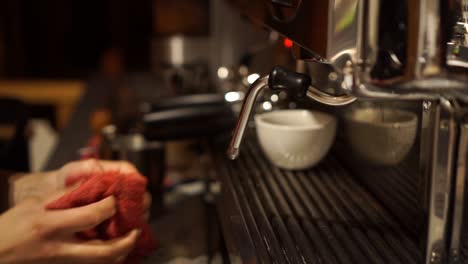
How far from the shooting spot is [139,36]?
297 cm

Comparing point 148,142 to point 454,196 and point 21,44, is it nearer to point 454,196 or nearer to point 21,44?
point 454,196

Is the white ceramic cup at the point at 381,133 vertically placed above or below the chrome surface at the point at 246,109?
below

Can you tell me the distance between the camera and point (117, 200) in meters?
0.58

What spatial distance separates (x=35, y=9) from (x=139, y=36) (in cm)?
62

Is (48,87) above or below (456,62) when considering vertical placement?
below

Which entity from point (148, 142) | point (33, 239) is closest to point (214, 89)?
point (148, 142)

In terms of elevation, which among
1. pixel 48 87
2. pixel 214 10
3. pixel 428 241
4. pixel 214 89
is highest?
pixel 214 10

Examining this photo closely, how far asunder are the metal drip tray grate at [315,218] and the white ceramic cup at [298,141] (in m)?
0.02

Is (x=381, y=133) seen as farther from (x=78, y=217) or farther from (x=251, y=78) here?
(x=251, y=78)

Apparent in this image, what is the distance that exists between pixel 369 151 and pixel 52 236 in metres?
0.41

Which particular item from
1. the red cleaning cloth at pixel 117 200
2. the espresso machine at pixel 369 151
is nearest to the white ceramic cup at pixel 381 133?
the espresso machine at pixel 369 151

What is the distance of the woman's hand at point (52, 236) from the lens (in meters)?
0.50

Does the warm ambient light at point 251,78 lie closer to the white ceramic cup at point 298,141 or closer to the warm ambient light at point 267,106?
the warm ambient light at point 267,106

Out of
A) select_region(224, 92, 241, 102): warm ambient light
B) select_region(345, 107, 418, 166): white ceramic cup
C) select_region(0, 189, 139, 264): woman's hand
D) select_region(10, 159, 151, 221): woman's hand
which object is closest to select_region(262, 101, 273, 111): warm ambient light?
select_region(224, 92, 241, 102): warm ambient light
